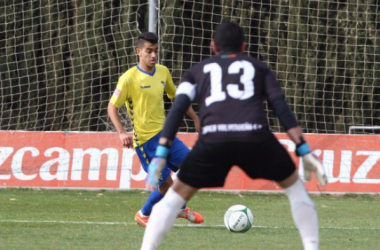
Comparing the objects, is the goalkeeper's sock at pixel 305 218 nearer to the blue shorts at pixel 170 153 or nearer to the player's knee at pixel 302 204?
the player's knee at pixel 302 204

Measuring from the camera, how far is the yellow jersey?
389 inches

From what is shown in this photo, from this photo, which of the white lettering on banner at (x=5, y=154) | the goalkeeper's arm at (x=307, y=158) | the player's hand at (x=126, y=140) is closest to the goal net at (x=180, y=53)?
the white lettering on banner at (x=5, y=154)

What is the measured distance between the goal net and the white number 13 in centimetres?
1099

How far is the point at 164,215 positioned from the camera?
639cm

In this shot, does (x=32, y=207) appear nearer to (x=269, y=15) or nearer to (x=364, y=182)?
(x=364, y=182)

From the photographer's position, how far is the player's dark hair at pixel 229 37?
6.36m

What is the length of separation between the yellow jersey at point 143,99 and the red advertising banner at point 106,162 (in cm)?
478

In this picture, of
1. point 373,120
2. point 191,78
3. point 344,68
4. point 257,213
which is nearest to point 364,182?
point 257,213

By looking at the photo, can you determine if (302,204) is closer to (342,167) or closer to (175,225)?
(175,225)

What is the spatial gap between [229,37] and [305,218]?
134 centimetres

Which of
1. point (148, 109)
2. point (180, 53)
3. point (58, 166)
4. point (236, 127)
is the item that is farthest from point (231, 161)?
point (180, 53)

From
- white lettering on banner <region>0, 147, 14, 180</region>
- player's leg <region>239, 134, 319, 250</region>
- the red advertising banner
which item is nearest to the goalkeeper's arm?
player's leg <region>239, 134, 319, 250</region>

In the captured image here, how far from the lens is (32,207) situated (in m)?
12.2

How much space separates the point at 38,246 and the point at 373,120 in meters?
13.7
